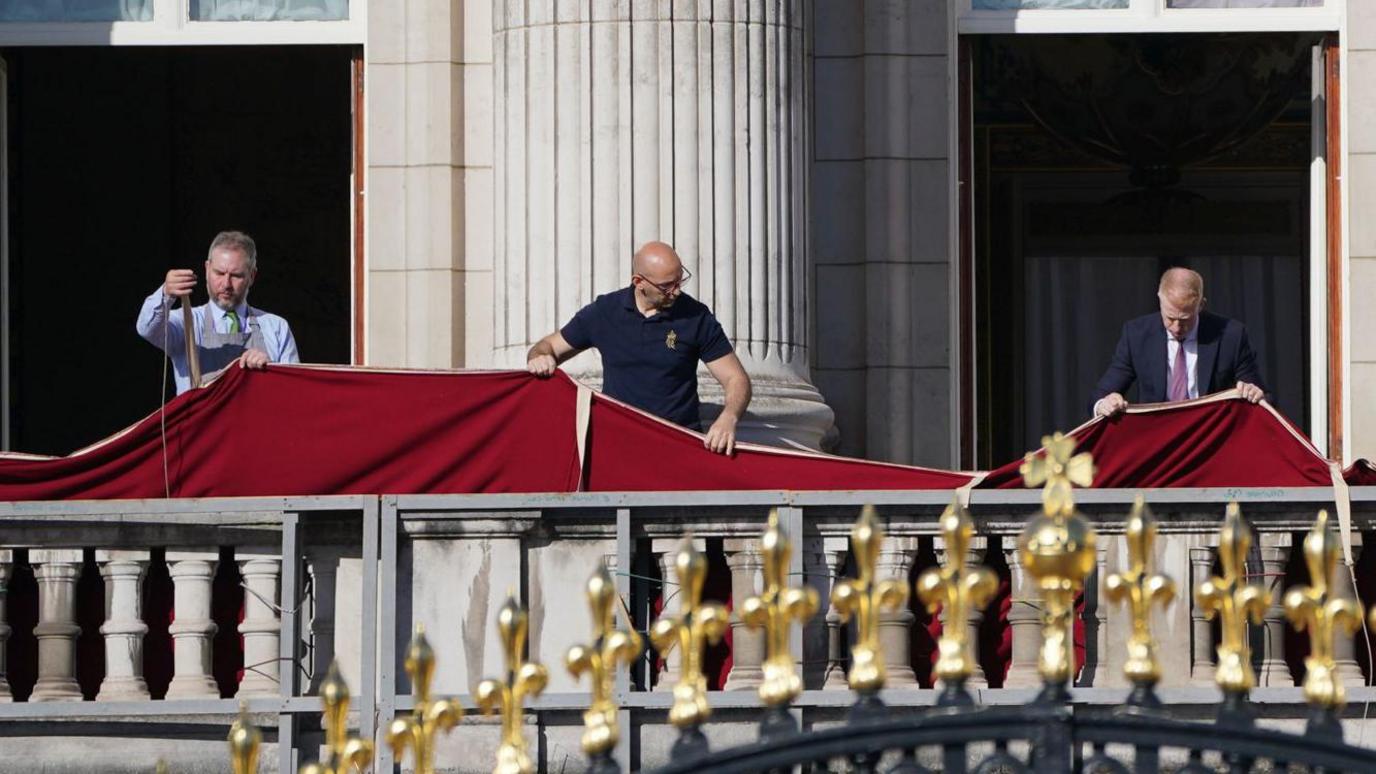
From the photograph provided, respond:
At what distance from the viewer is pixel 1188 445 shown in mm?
13055

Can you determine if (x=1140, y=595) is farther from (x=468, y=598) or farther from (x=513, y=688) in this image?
(x=468, y=598)

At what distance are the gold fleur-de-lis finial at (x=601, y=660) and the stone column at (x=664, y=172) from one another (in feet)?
25.2

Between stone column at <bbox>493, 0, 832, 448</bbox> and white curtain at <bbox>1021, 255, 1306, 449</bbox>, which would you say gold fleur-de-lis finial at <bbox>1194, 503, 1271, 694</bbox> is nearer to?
stone column at <bbox>493, 0, 832, 448</bbox>

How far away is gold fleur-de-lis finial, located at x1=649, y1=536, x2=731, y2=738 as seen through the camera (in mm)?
7480

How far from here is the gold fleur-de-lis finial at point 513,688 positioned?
290 inches

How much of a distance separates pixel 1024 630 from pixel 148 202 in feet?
48.8

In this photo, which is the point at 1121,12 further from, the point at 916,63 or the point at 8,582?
the point at 8,582

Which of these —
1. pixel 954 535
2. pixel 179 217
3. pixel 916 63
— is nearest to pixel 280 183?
pixel 179 217

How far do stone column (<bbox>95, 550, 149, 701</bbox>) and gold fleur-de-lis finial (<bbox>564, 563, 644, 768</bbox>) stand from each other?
16.7 ft

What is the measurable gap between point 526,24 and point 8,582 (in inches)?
185

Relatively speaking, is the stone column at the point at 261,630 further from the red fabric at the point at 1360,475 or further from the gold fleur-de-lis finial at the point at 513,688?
the gold fleur-de-lis finial at the point at 513,688

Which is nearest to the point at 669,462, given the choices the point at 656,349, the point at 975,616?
the point at 656,349

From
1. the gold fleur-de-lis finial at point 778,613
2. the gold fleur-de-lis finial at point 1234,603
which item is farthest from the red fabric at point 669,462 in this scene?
the gold fleur-de-lis finial at point 778,613

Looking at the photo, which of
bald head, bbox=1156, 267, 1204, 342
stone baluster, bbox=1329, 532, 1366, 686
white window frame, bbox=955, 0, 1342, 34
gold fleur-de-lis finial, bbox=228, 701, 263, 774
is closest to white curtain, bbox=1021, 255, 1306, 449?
white window frame, bbox=955, 0, 1342, 34
